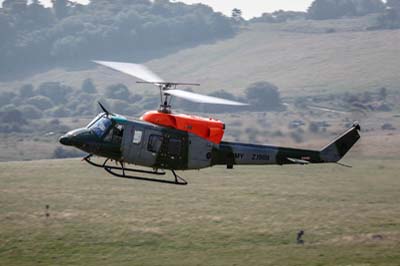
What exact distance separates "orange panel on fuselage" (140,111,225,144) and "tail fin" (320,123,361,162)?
5.72 meters

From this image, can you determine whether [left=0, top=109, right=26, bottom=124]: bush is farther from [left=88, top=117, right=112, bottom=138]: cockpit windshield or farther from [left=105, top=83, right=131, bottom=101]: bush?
[left=88, top=117, right=112, bottom=138]: cockpit windshield

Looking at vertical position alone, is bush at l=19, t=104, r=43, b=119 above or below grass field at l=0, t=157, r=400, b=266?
below

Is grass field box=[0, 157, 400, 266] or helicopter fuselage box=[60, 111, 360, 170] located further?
grass field box=[0, 157, 400, 266]

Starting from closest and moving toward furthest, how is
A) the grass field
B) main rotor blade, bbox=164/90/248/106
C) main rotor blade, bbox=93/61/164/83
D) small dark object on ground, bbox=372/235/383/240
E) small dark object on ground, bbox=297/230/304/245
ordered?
main rotor blade, bbox=164/90/248/106 → main rotor blade, bbox=93/61/164/83 → the grass field → small dark object on ground, bbox=297/230/304/245 → small dark object on ground, bbox=372/235/383/240

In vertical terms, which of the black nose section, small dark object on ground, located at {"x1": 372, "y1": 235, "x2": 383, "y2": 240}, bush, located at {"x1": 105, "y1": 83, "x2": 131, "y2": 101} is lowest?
small dark object on ground, located at {"x1": 372, "y1": 235, "x2": 383, "y2": 240}

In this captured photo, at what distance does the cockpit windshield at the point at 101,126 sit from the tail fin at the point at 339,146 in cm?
1025

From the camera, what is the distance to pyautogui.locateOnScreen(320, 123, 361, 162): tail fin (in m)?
32.4

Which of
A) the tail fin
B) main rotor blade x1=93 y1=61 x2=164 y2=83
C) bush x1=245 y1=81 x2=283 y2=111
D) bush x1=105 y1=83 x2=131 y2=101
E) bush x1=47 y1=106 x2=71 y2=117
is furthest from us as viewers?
bush x1=105 y1=83 x2=131 y2=101

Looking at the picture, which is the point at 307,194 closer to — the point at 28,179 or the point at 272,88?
the point at 28,179

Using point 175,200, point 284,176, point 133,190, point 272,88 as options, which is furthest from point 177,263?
point 272,88

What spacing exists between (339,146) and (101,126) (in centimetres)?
1160

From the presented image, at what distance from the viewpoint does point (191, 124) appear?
2941 cm

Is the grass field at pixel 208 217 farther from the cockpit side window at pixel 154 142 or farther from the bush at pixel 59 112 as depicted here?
the bush at pixel 59 112

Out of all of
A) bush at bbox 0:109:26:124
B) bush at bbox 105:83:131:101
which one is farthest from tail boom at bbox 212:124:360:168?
bush at bbox 105:83:131:101
